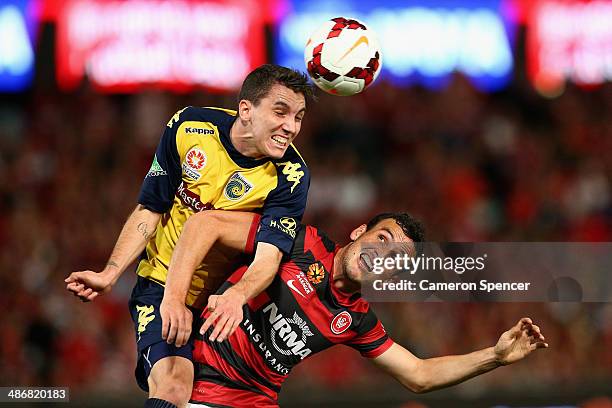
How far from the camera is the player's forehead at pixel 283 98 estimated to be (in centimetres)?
506

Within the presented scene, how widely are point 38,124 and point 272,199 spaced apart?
24.9ft

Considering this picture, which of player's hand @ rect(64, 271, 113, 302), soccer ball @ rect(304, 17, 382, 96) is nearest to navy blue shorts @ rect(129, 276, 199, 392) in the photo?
player's hand @ rect(64, 271, 113, 302)

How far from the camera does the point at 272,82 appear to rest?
5.09 meters

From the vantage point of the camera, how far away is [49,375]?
29.0ft

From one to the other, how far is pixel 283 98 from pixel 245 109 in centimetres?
23

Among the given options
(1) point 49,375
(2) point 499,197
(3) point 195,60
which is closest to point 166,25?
(3) point 195,60

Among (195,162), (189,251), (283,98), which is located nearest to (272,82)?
(283,98)

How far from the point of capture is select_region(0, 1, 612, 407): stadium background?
8.98 metres

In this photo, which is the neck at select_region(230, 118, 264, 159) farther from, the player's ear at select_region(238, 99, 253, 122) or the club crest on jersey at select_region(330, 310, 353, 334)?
the club crest on jersey at select_region(330, 310, 353, 334)

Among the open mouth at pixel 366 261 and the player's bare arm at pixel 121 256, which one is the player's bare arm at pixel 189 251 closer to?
the player's bare arm at pixel 121 256

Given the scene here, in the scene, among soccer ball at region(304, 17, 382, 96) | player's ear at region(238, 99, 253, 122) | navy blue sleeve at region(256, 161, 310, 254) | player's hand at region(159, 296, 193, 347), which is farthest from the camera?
soccer ball at region(304, 17, 382, 96)

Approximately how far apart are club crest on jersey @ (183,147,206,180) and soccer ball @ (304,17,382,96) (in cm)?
80

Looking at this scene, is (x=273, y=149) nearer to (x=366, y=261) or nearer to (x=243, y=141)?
(x=243, y=141)

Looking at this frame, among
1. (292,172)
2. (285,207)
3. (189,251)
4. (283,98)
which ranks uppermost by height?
(283,98)
